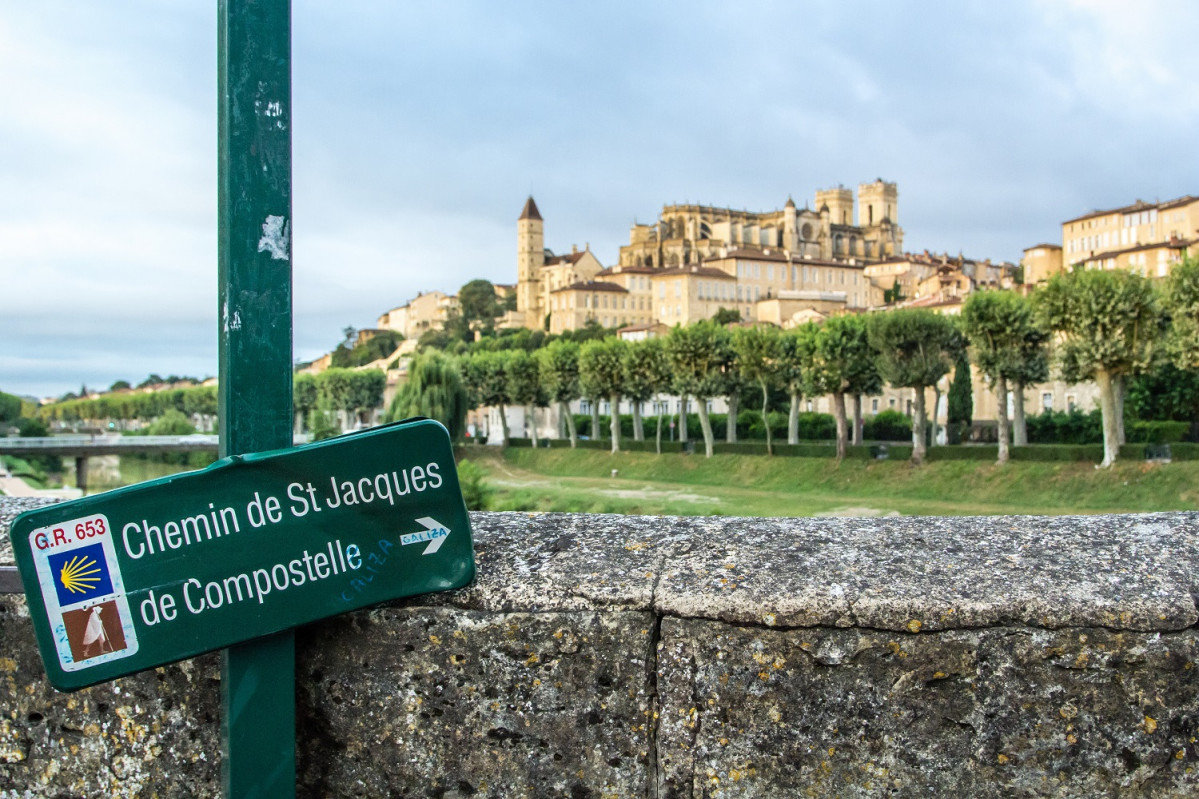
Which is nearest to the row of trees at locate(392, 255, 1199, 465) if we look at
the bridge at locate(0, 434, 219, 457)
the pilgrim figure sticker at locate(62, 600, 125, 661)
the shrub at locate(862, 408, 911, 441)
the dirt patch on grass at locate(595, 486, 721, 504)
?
the shrub at locate(862, 408, 911, 441)

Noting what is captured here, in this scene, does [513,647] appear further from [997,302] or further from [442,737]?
[997,302]

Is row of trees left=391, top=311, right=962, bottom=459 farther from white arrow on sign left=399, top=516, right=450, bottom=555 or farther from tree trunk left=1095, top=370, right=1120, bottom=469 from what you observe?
white arrow on sign left=399, top=516, right=450, bottom=555

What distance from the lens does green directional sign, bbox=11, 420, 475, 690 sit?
75.6 inches

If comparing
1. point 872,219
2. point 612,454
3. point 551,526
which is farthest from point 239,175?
point 872,219

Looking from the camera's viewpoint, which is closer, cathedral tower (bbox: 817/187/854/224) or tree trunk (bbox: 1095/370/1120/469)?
tree trunk (bbox: 1095/370/1120/469)

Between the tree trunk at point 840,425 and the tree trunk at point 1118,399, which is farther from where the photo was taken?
the tree trunk at point 840,425

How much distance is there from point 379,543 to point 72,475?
69.0 m

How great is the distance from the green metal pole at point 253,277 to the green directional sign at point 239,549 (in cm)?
10

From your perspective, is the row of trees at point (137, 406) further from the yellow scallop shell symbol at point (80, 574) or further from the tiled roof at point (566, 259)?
the yellow scallop shell symbol at point (80, 574)

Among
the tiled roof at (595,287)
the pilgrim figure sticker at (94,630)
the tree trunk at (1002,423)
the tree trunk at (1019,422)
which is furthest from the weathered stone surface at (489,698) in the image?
the tiled roof at (595,287)

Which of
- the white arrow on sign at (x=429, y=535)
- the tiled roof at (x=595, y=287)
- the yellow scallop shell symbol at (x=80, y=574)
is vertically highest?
the tiled roof at (x=595, y=287)

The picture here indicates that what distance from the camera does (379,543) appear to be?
2.08 meters

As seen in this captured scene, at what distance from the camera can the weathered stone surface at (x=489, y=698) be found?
2125 millimetres

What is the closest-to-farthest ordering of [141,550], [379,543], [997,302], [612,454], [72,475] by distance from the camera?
[141,550] < [379,543] < [997,302] < [612,454] < [72,475]
